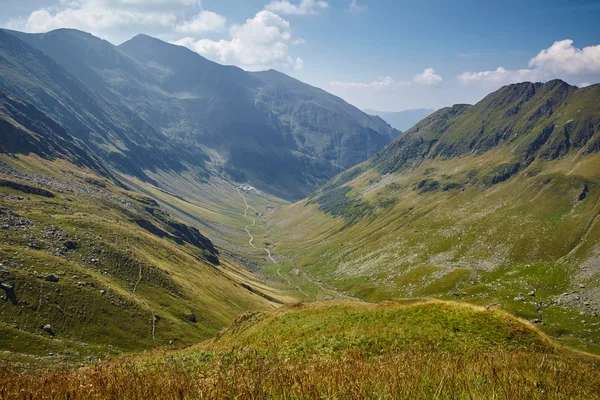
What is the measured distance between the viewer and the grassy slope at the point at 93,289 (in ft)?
244

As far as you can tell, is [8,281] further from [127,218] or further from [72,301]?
[127,218]

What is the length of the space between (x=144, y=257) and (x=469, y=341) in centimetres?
11997

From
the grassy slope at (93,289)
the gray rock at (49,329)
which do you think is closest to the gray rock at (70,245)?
the grassy slope at (93,289)

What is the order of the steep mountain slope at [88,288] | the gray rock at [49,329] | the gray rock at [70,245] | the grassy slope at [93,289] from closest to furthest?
the gray rock at [49,329] < the steep mountain slope at [88,288] < the grassy slope at [93,289] < the gray rock at [70,245]

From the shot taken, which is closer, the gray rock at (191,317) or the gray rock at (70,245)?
the gray rock at (191,317)

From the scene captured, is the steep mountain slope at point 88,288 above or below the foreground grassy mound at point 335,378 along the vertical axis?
below

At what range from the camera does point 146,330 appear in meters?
89.2

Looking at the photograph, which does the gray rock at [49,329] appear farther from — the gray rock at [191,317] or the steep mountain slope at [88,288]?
the gray rock at [191,317]

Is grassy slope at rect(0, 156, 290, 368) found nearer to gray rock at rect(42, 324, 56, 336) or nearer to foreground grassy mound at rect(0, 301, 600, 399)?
gray rock at rect(42, 324, 56, 336)

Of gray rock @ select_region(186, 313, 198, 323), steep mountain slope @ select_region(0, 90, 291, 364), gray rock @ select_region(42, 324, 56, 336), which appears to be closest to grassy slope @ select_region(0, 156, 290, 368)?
steep mountain slope @ select_region(0, 90, 291, 364)

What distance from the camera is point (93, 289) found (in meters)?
90.4

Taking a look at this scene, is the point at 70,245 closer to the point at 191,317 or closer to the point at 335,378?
the point at 191,317

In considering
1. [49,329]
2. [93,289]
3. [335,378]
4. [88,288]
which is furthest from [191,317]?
[335,378]

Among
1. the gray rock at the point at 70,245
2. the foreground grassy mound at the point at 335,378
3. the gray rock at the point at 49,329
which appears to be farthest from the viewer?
the gray rock at the point at 70,245
